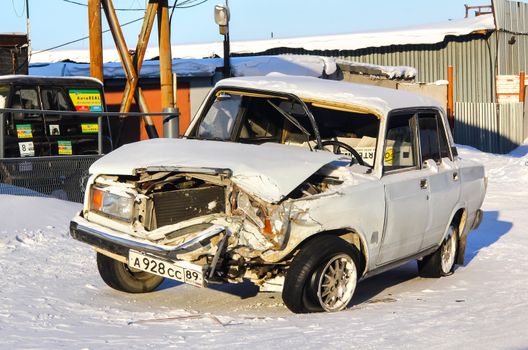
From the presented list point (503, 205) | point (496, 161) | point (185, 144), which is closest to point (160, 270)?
point (185, 144)

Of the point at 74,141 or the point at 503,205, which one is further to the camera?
the point at 503,205

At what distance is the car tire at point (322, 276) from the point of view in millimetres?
6688

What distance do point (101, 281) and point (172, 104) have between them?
762 centimetres

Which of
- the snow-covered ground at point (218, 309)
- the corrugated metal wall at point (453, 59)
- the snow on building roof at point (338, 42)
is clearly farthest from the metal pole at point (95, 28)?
the corrugated metal wall at point (453, 59)

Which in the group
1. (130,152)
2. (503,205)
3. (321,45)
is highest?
(321,45)

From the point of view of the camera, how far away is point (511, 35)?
112 feet

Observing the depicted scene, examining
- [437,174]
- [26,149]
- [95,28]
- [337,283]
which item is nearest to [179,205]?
[337,283]

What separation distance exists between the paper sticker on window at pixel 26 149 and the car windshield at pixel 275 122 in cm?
628

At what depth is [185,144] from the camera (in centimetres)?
766

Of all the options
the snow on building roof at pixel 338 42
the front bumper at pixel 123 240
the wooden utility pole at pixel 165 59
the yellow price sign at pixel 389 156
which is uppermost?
the snow on building roof at pixel 338 42

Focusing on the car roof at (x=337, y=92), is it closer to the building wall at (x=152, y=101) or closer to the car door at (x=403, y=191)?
the car door at (x=403, y=191)

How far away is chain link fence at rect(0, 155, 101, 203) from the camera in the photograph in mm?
11367

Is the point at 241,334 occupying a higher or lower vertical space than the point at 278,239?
lower

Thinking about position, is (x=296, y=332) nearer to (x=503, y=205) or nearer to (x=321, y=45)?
(x=503, y=205)
